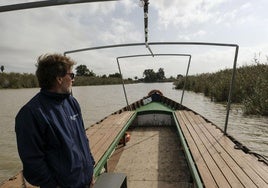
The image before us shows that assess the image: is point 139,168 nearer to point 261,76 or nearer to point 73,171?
point 73,171

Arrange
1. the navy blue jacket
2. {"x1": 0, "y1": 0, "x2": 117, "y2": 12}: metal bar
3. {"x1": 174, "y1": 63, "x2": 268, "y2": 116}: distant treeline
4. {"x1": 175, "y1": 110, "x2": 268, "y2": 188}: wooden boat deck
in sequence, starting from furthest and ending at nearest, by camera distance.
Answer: {"x1": 174, "y1": 63, "x2": 268, "y2": 116}: distant treeline → {"x1": 175, "y1": 110, "x2": 268, "y2": 188}: wooden boat deck → {"x1": 0, "y1": 0, "x2": 117, "y2": 12}: metal bar → the navy blue jacket

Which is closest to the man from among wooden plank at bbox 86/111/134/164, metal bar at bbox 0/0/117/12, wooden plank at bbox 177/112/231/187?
metal bar at bbox 0/0/117/12

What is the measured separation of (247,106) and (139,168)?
916 cm

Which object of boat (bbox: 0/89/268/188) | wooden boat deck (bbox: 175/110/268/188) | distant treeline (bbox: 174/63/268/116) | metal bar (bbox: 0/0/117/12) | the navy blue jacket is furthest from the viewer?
distant treeline (bbox: 174/63/268/116)

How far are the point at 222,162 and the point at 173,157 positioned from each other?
6.92 feet

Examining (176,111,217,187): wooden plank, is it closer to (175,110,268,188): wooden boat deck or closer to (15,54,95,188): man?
(175,110,268,188): wooden boat deck

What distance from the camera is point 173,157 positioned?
235 inches

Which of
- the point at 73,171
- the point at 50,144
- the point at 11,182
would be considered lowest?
the point at 11,182

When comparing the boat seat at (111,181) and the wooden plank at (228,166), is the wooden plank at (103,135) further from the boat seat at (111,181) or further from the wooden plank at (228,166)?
the wooden plank at (228,166)

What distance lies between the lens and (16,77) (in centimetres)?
4138

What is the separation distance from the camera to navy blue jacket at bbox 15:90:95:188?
74.0 inches

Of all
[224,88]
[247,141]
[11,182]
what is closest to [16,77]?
[224,88]

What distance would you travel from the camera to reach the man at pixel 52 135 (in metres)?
1.88

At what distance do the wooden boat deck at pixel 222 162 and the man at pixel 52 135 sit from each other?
1.72 m
